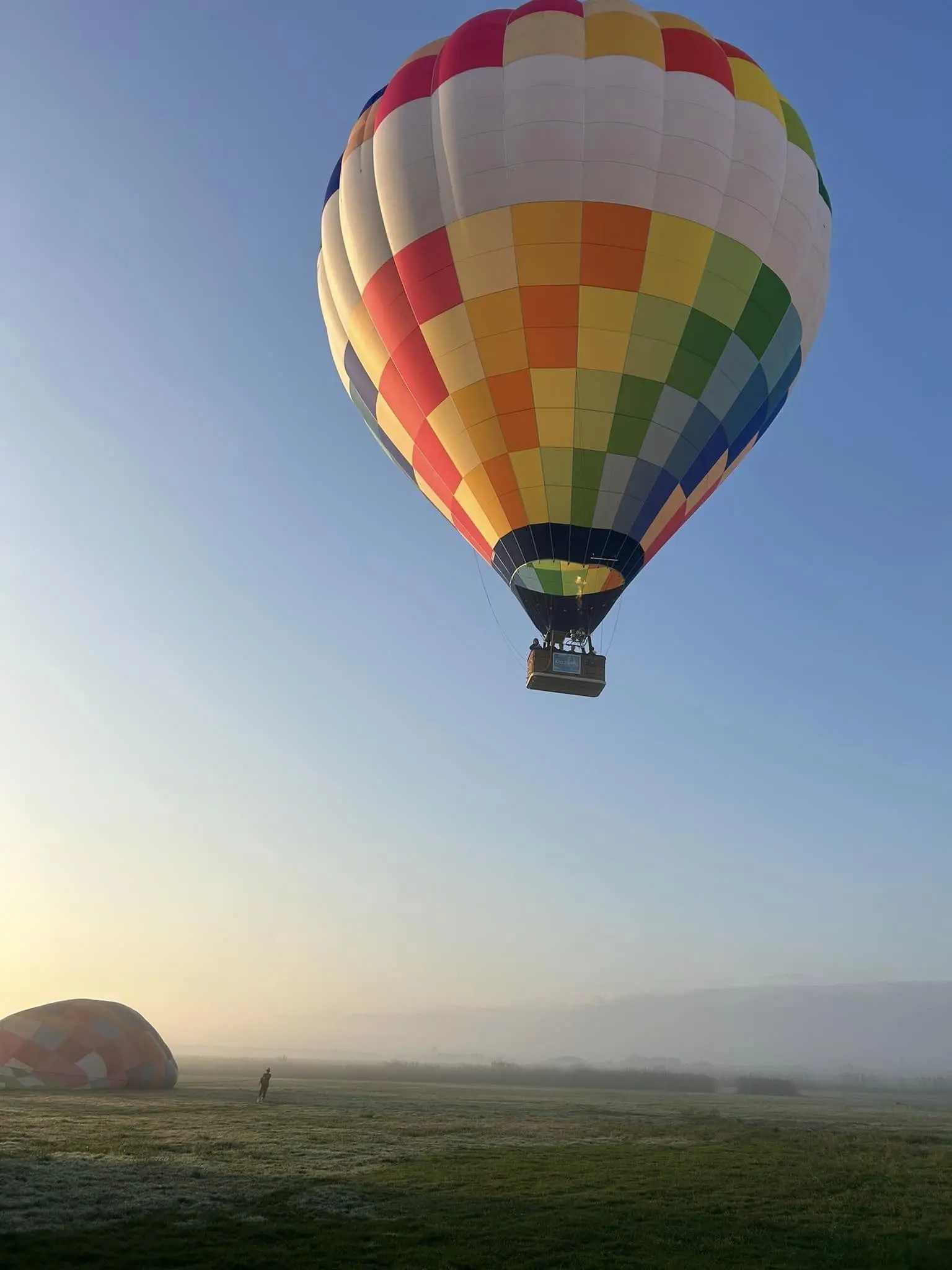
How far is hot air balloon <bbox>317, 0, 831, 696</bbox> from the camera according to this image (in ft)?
72.0

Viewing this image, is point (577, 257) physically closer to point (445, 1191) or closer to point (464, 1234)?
point (445, 1191)

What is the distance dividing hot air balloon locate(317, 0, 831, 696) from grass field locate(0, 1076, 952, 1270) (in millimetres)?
10968

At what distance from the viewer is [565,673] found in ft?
77.2

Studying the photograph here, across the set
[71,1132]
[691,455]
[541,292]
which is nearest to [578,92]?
[541,292]

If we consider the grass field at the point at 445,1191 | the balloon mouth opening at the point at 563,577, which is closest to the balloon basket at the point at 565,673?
the balloon mouth opening at the point at 563,577

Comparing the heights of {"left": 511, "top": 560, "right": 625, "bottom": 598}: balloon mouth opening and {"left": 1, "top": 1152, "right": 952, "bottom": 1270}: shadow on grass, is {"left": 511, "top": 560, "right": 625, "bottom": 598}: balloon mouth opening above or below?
above

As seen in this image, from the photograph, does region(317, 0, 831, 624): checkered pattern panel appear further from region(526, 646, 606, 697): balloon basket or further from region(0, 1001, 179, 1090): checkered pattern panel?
region(0, 1001, 179, 1090): checkered pattern panel

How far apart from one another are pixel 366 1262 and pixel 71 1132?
403 inches

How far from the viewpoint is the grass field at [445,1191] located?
435 inches

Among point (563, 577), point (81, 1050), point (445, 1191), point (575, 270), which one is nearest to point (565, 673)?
point (563, 577)

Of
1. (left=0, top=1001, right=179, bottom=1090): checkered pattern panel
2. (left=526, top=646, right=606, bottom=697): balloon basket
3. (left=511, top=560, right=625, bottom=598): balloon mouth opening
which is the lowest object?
(left=0, top=1001, right=179, bottom=1090): checkered pattern panel

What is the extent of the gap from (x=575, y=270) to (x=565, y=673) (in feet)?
32.1

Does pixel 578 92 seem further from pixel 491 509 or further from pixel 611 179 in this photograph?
pixel 491 509

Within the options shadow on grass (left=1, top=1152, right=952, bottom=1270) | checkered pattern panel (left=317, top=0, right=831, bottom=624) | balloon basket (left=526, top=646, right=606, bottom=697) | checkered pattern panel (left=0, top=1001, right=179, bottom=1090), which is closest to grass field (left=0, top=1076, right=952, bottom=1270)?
shadow on grass (left=1, top=1152, right=952, bottom=1270)
